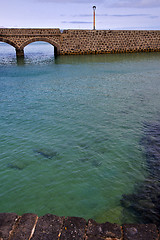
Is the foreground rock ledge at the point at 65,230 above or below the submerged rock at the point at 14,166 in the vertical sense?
above

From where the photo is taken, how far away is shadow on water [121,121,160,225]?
4098 mm

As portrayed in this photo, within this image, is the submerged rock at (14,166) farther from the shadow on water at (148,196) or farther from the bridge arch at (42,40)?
the bridge arch at (42,40)

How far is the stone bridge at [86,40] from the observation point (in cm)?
3000

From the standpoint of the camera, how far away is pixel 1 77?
18.4 m

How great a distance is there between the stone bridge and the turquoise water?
19.6m

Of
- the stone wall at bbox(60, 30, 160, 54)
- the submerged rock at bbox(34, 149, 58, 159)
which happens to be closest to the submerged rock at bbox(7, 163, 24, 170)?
the submerged rock at bbox(34, 149, 58, 159)

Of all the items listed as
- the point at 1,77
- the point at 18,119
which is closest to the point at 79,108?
the point at 18,119

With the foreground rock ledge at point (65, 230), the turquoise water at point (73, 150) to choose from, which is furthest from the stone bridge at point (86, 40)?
the foreground rock ledge at point (65, 230)

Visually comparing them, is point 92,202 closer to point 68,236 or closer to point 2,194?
point 68,236

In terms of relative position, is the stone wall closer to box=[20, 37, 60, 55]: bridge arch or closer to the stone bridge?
the stone bridge

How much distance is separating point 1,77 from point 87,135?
1336 cm

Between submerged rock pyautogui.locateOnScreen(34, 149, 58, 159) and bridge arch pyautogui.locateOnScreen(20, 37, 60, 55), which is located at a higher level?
bridge arch pyautogui.locateOnScreen(20, 37, 60, 55)

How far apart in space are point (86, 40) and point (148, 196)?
3172 centimetres

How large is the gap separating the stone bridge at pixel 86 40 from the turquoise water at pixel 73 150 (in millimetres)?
19625
